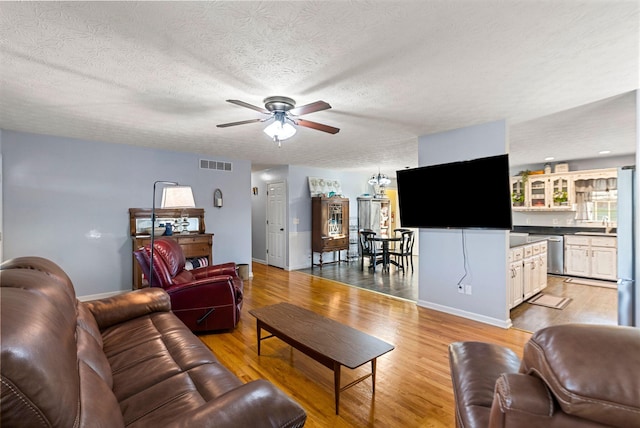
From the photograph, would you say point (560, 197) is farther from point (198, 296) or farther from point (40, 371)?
point (40, 371)

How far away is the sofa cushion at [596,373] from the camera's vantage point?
0.56m

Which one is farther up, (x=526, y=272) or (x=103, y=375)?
(x=103, y=375)

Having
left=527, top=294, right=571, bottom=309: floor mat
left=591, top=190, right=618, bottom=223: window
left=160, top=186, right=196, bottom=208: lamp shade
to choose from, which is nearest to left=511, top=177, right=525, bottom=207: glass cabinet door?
left=591, top=190, right=618, bottom=223: window

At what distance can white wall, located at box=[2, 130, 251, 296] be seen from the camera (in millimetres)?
3912

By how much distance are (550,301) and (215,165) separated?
592 centimetres

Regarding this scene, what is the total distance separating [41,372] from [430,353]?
286 centimetres

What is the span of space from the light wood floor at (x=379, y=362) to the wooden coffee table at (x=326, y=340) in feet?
0.47

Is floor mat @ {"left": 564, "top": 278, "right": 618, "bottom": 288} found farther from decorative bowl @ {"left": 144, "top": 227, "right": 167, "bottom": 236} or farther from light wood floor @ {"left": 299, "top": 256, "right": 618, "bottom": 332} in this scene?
decorative bowl @ {"left": 144, "top": 227, "right": 167, "bottom": 236}

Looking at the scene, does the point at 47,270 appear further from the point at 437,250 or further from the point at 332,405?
the point at 437,250

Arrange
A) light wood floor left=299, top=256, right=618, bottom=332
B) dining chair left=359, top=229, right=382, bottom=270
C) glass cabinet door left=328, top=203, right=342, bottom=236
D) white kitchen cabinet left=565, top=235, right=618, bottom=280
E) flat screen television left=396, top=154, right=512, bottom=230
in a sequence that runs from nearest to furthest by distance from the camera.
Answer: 1. flat screen television left=396, top=154, right=512, bottom=230
2. light wood floor left=299, top=256, right=618, bottom=332
3. white kitchen cabinet left=565, top=235, right=618, bottom=280
4. dining chair left=359, top=229, right=382, bottom=270
5. glass cabinet door left=328, top=203, right=342, bottom=236

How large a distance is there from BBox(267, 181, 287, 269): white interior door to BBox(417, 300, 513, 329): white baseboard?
3.60 m

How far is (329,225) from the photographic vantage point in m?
6.95

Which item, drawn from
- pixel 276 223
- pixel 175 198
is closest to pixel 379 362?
pixel 175 198

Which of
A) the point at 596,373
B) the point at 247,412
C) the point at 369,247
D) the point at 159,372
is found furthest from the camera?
the point at 369,247
